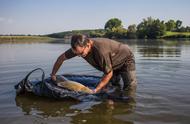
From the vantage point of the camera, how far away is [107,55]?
24.7ft

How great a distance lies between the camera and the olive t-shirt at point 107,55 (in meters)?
7.43

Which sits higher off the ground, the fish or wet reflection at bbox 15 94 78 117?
the fish

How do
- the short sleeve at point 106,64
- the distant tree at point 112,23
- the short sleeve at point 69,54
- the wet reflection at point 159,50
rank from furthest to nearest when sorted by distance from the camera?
the distant tree at point 112,23 < the wet reflection at point 159,50 < the short sleeve at point 69,54 < the short sleeve at point 106,64

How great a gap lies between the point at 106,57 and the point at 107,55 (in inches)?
4.1

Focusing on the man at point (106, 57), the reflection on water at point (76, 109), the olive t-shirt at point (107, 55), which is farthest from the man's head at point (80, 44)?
the reflection on water at point (76, 109)

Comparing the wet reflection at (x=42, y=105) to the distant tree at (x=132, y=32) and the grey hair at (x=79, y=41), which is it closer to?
the grey hair at (x=79, y=41)

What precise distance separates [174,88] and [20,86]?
5.20 m

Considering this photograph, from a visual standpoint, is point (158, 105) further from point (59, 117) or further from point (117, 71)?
point (59, 117)

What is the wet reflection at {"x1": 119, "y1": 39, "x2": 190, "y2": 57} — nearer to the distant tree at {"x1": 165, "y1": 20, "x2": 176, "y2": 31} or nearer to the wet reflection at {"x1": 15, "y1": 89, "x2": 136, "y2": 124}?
the wet reflection at {"x1": 15, "y1": 89, "x2": 136, "y2": 124}

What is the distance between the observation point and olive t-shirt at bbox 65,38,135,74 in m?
7.43

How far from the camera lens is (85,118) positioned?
711 centimetres

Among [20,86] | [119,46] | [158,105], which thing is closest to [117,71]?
[119,46]

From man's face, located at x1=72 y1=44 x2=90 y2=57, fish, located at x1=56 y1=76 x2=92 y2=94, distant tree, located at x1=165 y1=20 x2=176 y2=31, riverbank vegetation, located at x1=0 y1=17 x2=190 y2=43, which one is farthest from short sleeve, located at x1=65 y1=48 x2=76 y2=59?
distant tree, located at x1=165 y1=20 x2=176 y2=31

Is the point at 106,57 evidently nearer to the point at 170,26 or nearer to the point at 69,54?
the point at 69,54
